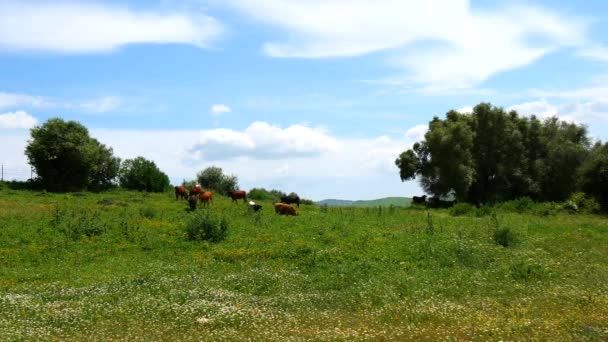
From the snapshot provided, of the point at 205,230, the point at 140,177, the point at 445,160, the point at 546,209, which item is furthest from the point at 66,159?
the point at 546,209

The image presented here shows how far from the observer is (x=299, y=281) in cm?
1717

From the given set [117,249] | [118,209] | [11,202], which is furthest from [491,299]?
[11,202]

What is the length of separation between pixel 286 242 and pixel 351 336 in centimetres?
1186

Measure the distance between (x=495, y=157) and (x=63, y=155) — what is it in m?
41.9

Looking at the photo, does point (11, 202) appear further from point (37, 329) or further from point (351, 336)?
point (351, 336)

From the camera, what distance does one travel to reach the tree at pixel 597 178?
42375 mm

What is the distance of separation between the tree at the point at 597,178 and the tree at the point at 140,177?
3654 centimetres

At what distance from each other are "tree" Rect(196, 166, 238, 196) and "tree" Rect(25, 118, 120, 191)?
15.8 m

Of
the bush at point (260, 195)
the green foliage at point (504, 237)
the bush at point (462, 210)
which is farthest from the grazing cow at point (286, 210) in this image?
the bush at point (260, 195)

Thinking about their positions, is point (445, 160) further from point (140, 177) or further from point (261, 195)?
point (140, 177)

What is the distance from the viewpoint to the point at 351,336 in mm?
11148

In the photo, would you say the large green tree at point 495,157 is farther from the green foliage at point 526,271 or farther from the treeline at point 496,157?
the green foliage at point 526,271

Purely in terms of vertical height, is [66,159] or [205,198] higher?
[66,159]

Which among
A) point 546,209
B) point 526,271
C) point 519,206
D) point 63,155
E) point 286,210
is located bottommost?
point 526,271
